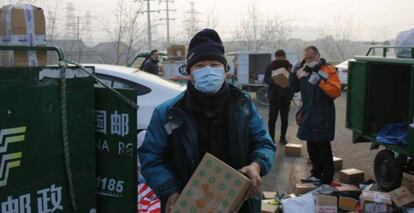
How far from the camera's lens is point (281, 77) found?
8.38 metres

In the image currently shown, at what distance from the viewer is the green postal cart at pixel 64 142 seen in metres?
1.97

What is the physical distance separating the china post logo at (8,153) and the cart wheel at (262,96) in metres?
13.4

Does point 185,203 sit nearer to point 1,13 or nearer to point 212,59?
point 212,59

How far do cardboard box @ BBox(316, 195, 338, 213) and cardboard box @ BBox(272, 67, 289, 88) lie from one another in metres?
3.75

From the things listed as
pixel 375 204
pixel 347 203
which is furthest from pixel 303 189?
pixel 375 204

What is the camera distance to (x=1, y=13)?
2.80m

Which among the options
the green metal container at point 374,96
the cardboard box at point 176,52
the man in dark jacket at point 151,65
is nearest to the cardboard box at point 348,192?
the green metal container at point 374,96

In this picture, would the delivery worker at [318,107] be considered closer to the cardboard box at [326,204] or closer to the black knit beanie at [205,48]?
the cardboard box at [326,204]

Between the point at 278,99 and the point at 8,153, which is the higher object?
the point at 8,153

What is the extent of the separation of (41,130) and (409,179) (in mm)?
5648

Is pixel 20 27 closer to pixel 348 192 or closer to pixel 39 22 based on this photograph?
pixel 39 22

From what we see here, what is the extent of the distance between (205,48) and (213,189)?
0.70m

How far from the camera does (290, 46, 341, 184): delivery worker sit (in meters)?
5.81

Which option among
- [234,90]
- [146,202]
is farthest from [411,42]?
[234,90]
